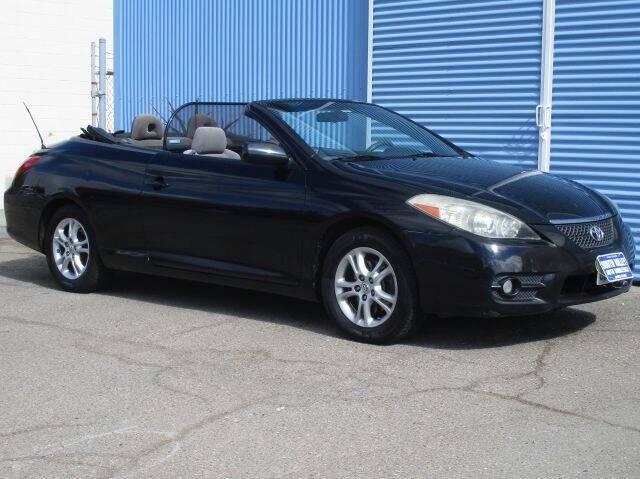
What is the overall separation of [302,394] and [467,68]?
5602mm

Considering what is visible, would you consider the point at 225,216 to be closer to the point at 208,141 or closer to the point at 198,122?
the point at 208,141

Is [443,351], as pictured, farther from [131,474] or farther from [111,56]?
[111,56]

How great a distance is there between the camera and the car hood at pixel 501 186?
6.34 m

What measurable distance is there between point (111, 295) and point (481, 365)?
345cm

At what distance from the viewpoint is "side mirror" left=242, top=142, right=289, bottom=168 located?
691 cm

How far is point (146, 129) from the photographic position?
8812 millimetres

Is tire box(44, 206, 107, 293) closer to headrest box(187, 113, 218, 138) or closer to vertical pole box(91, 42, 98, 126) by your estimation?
headrest box(187, 113, 218, 138)

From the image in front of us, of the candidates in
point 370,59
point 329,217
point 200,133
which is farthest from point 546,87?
point 329,217

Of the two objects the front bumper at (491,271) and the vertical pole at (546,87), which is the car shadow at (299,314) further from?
the vertical pole at (546,87)

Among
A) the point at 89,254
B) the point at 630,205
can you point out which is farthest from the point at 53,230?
the point at 630,205

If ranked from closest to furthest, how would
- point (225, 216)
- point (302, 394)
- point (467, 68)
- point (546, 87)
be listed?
point (302, 394)
point (225, 216)
point (546, 87)
point (467, 68)

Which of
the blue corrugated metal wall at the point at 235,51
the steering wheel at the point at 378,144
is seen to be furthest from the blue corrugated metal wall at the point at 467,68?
the steering wheel at the point at 378,144

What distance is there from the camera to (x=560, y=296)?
247 inches

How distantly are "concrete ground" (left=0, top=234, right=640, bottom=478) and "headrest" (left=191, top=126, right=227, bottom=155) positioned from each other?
115 cm
